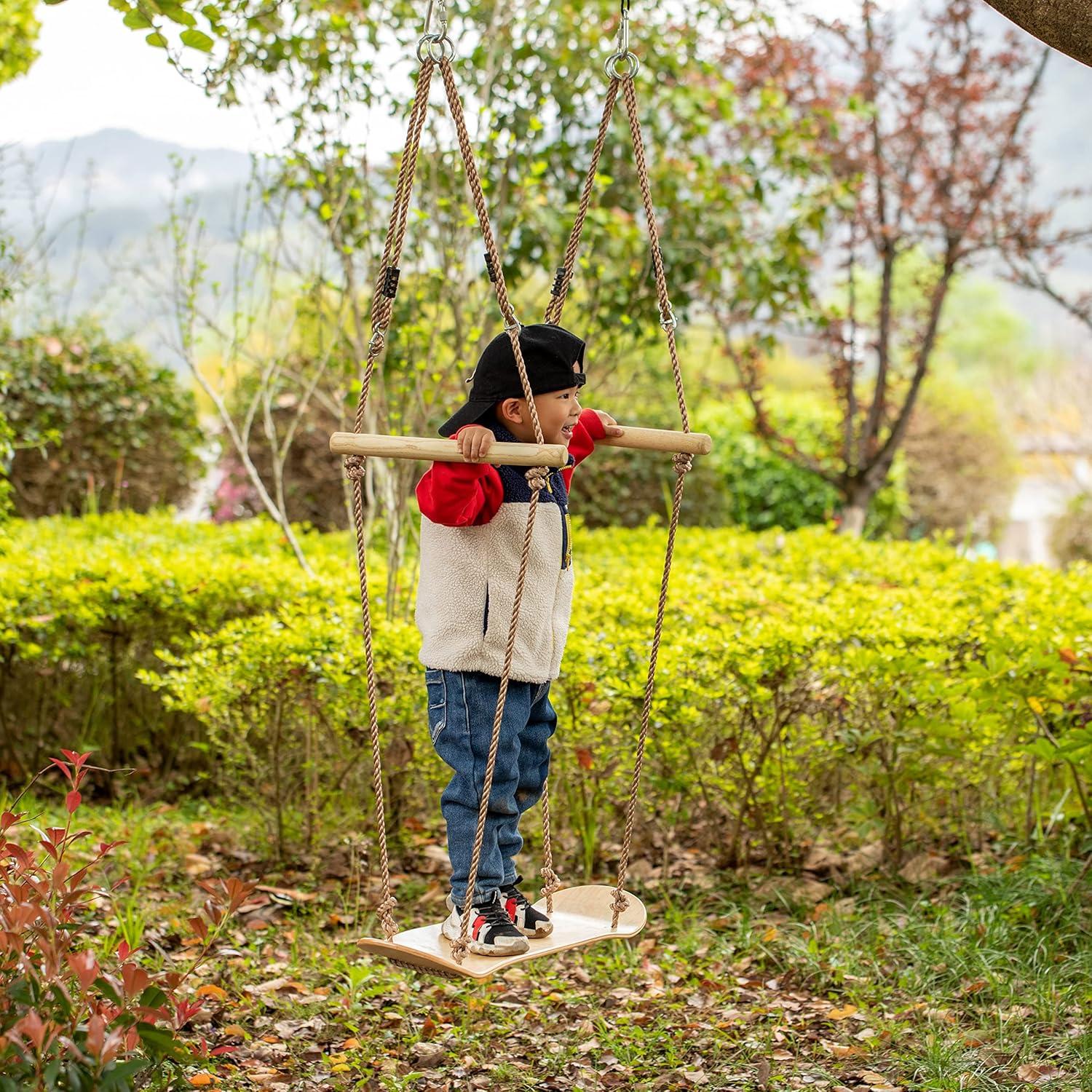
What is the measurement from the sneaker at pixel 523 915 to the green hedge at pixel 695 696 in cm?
105

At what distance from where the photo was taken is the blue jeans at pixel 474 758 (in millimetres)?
2707

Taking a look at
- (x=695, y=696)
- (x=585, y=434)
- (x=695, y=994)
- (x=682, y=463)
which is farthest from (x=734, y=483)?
(x=682, y=463)

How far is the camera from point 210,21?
3.40m

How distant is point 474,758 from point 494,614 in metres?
0.35

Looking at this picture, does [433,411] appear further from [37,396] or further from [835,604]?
[37,396]

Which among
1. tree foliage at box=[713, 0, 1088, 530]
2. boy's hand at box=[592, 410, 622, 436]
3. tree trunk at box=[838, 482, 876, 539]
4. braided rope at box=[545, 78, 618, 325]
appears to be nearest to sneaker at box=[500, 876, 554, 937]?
boy's hand at box=[592, 410, 622, 436]

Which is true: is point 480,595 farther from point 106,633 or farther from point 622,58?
point 106,633

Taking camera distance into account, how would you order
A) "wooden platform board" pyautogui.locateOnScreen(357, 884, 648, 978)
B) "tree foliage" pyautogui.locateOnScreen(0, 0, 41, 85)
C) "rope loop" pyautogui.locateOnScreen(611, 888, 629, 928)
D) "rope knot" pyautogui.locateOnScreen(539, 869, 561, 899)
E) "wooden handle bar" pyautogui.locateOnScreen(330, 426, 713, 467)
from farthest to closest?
"tree foliage" pyautogui.locateOnScreen(0, 0, 41, 85), "rope knot" pyautogui.locateOnScreen(539, 869, 561, 899), "rope loop" pyautogui.locateOnScreen(611, 888, 629, 928), "wooden platform board" pyautogui.locateOnScreen(357, 884, 648, 978), "wooden handle bar" pyautogui.locateOnScreen(330, 426, 713, 467)

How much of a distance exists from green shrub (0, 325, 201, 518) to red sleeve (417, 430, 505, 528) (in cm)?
668

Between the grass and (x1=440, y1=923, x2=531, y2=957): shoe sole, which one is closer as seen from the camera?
(x1=440, y1=923, x2=531, y2=957): shoe sole

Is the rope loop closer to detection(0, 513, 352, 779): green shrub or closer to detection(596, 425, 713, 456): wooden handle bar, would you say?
detection(596, 425, 713, 456): wooden handle bar

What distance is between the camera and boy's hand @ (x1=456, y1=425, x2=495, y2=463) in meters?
2.34

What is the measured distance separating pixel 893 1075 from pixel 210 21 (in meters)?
3.43

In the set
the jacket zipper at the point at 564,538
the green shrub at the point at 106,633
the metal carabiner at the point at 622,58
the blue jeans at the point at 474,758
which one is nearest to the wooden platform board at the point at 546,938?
the blue jeans at the point at 474,758
